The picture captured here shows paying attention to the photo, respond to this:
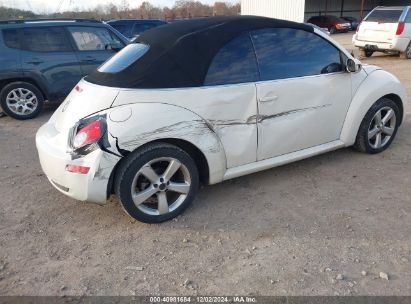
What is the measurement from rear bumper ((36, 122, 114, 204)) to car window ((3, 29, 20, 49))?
437 cm

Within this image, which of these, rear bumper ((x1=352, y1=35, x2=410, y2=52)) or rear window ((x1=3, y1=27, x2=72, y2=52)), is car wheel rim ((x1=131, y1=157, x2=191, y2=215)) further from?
rear bumper ((x1=352, y1=35, x2=410, y2=52))

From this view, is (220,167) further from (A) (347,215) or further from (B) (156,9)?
(B) (156,9)

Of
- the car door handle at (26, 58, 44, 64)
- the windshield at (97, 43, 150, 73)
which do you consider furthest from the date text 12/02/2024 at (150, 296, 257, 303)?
the car door handle at (26, 58, 44, 64)

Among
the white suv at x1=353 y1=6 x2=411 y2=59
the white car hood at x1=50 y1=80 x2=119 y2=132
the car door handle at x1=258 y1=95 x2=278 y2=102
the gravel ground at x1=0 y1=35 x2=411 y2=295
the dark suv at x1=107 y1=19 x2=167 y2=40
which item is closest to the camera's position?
the gravel ground at x1=0 y1=35 x2=411 y2=295

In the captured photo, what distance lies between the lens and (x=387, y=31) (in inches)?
467

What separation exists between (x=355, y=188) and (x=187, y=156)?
182 centimetres

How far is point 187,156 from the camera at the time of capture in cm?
322

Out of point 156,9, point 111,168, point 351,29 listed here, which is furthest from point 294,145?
point 156,9

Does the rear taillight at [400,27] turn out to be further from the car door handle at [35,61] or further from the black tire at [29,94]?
the black tire at [29,94]

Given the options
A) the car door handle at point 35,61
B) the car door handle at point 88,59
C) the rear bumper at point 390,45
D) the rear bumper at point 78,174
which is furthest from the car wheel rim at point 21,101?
the rear bumper at point 390,45

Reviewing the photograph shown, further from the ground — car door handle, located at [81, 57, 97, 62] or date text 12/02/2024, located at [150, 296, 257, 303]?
car door handle, located at [81, 57, 97, 62]

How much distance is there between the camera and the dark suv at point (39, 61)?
21.6 ft

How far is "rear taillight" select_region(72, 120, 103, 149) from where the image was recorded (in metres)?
2.90

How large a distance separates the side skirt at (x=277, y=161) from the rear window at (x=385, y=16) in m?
9.77
